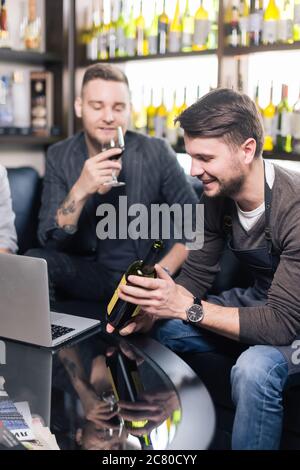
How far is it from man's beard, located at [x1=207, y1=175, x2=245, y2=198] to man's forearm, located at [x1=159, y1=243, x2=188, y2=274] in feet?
1.95

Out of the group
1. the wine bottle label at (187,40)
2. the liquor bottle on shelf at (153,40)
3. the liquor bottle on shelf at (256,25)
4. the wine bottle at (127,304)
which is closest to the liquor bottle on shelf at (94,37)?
the liquor bottle on shelf at (153,40)

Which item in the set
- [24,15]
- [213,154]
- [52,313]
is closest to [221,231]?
[213,154]

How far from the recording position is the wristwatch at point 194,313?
1.52 m

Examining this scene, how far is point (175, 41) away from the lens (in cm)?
296

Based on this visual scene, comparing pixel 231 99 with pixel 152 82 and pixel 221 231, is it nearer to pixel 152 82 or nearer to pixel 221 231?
pixel 221 231

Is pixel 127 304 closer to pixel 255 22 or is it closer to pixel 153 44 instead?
pixel 255 22

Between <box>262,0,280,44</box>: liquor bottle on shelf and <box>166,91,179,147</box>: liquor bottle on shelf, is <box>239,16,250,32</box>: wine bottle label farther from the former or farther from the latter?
<box>166,91,179,147</box>: liquor bottle on shelf

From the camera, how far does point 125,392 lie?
1150 millimetres

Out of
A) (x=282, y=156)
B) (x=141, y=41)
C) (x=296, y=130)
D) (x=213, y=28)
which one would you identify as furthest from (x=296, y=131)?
(x=141, y=41)

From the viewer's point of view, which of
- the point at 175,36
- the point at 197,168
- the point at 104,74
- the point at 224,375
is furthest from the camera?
the point at 175,36

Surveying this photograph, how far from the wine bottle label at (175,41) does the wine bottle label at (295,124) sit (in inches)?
28.8

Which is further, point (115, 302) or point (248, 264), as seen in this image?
point (248, 264)

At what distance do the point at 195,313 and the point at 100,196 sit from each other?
1015mm

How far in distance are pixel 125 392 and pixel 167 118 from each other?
213 centimetres
